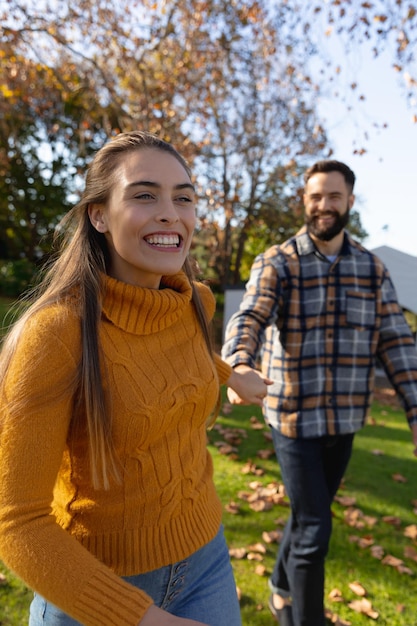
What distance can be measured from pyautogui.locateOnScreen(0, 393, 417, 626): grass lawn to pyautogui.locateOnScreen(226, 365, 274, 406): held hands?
69.3 inches

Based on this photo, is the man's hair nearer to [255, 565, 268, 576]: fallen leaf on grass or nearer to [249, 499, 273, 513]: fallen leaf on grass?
[255, 565, 268, 576]: fallen leaf on grass

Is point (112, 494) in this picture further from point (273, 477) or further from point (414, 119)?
point (414, 119)

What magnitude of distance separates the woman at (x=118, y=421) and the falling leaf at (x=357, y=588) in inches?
86.0

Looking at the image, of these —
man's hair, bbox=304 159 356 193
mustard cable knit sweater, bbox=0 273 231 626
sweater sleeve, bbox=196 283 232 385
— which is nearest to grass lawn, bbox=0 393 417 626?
sweater sleeve, bbox=196 283 232 385

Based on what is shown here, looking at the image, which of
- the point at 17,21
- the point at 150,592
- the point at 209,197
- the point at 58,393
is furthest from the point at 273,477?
the point at 17,21

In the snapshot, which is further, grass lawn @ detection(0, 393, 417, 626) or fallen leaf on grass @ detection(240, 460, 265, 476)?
fallen leaf on grass @ detection(240, 460, 265, 476)

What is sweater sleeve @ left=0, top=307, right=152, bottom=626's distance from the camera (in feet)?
4.36

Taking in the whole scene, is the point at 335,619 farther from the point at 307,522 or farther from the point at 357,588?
the point at 307,522

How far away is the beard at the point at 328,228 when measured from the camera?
10.4 feet

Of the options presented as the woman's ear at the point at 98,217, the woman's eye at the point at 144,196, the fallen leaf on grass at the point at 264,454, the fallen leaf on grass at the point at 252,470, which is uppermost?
the woman's eye at the point at 144,196

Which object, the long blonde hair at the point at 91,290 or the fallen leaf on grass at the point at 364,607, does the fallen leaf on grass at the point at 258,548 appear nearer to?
the fallen leaf on grass at the point at 364,607

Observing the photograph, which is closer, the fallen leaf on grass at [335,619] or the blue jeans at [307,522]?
the blue jeans at [307,522]

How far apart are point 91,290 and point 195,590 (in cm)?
111

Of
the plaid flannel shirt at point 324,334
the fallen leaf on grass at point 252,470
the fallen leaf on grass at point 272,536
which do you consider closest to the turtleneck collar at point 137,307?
the plaid flannel shirt at point 324,334
